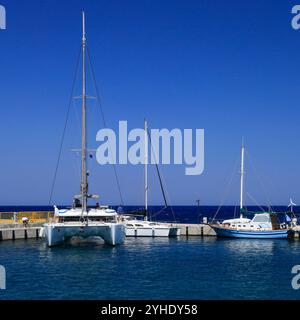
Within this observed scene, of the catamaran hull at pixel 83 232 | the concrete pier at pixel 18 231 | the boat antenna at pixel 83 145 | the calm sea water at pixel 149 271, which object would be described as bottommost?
the calm sea water at pixel 149 271

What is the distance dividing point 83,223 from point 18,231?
17.8 metres

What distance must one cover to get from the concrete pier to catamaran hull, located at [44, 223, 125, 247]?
34.3 feet

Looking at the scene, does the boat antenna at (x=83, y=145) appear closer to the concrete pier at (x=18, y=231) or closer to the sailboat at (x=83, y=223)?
the sailboat at (x=83, y=223)

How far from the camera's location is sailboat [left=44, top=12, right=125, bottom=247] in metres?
44.7

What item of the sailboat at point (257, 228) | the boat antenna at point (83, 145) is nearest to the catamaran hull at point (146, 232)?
the sailboat at point (257, 228)

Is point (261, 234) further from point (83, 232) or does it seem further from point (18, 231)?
point (18, 231)

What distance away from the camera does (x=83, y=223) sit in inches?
1742

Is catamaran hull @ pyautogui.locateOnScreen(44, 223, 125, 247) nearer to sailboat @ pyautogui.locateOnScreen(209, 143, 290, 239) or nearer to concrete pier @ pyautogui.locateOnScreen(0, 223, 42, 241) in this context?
concrete pier @ pyautogui.locateOnScreen(0, 223, 42, 241)

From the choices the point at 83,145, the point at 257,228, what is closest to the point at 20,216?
the point at 83,145

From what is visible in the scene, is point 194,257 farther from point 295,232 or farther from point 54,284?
point 295,232

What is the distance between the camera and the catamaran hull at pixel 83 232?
44469 millimetres

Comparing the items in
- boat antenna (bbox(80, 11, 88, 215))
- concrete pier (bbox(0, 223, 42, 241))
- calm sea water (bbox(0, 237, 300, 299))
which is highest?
boat antenna (bbox(80, 11, 88, 215))

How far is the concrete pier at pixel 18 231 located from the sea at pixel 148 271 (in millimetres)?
2293

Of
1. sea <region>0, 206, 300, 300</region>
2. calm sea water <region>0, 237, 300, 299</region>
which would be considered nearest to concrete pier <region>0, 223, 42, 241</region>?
sea <region>0, 206, 300, 300</region>
